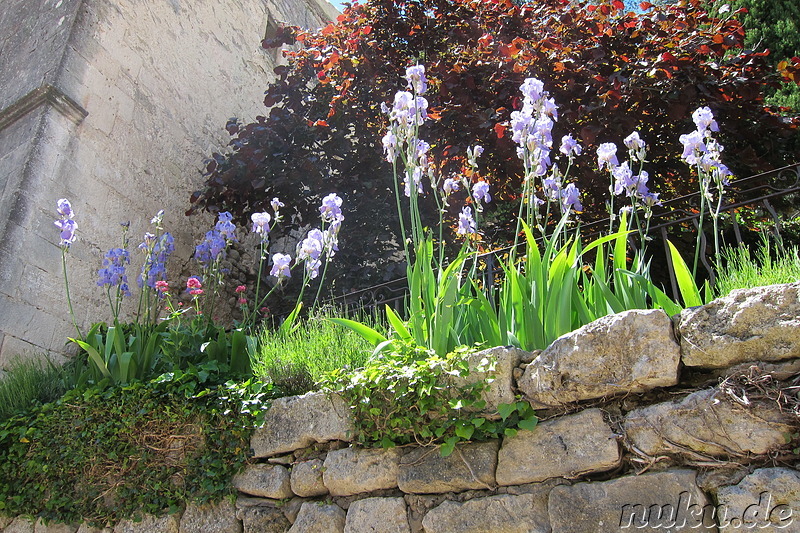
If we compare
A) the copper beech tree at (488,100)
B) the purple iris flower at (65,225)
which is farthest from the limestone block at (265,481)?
the copper beech tree at (488,100)

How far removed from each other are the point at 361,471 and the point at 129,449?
1207mm

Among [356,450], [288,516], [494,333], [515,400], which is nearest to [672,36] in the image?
[494,333]

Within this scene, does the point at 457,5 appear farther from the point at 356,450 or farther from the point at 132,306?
the point at 356,450

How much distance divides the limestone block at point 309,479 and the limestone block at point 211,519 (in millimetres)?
321

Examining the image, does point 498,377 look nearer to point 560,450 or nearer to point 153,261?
point 560,450

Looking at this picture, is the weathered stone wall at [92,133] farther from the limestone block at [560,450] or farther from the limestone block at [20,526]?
the limestone block at [560,450]

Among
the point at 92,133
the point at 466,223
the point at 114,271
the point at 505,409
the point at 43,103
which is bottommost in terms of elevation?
the point at 505,409

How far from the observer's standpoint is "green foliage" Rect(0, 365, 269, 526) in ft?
10.1

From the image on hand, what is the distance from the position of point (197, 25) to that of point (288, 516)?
5.14m

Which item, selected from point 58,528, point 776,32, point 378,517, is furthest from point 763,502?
point 776,32

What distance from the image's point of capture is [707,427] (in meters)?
2.18

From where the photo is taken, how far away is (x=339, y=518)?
2.75 m

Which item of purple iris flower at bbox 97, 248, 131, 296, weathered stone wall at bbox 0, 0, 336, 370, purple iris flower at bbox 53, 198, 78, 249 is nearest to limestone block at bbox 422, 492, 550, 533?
purple iris flower at bbox 97, 248, 131, 296

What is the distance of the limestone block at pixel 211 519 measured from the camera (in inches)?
117
